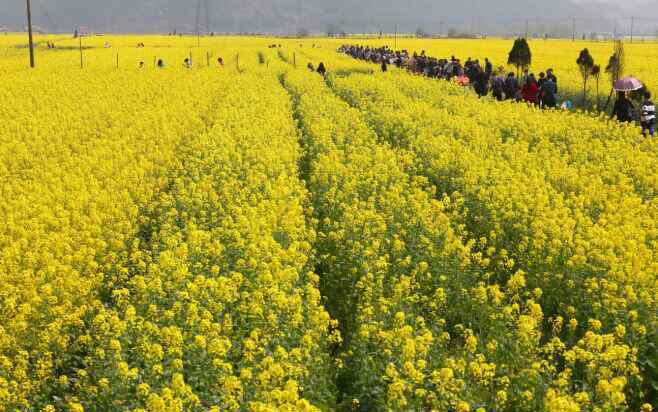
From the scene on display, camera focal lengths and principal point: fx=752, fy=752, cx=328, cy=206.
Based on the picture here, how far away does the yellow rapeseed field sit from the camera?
7.60m

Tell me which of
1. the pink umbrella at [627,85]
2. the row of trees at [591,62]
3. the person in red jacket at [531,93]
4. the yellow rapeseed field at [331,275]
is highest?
the row of trees at [591,62]

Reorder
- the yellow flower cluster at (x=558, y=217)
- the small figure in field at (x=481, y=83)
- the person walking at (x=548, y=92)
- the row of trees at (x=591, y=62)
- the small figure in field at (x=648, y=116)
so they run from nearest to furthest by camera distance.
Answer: the yellow flower cluster at (x=558, y=217) → the small figure in field at (x=648, y=116) → the person walking at (x=548, y=92) → the row of trees at (x=591, y=62) → the small figure in field at (x=481, y=83)

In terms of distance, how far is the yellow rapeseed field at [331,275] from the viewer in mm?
7598

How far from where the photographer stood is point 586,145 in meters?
19.7

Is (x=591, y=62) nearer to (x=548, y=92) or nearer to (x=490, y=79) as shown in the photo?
(x=548, y=92)

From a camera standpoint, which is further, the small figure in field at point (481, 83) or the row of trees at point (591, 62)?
the small figure in field at point (481, 83)

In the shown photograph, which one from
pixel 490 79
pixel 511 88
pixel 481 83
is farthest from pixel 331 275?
pixel 490 79

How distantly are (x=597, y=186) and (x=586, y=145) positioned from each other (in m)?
5.41

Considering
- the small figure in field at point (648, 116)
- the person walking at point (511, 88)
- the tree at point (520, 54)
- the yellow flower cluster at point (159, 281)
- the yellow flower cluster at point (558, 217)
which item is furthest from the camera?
the tree at point (520, 54)

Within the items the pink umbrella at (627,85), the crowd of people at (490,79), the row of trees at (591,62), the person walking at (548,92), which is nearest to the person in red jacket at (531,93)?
the crowd of people at (490,79)

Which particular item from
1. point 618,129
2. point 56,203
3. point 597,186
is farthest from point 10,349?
point 618,129

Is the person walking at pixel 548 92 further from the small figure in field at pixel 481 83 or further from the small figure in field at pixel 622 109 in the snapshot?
the small figure in field at pixel 481 83

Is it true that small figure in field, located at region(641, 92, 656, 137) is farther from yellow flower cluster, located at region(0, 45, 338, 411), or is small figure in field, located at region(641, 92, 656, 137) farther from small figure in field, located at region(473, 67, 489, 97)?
small figure in field, located at region(473, 67, 489, 97)

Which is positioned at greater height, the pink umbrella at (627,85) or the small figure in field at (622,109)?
the pink umbrella at (627,85)
